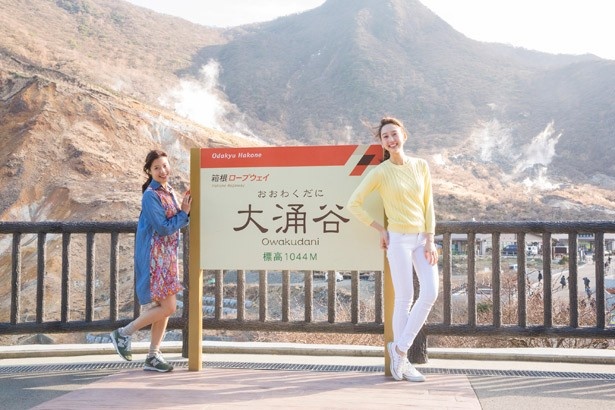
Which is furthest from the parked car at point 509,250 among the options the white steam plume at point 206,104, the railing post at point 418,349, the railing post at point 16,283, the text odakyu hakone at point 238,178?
the railing post at point 16,283

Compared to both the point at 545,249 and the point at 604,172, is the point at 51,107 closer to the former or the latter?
the point at 545,249

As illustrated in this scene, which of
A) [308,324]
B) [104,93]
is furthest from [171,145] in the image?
[308,324]

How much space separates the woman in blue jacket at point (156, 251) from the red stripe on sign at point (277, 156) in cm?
35

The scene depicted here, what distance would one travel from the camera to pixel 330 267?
13.2 ft

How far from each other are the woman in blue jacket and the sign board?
0.27m

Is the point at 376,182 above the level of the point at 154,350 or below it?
above

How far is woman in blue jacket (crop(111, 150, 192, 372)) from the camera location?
389 centimetres

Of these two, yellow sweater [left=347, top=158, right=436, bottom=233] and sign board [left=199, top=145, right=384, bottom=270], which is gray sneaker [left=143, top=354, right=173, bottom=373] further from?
yellow sweater [left=347, top=158, right=436, bottom=233]

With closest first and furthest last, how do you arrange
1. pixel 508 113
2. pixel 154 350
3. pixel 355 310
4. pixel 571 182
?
pixel 154 350, pixel 355 310, pixel 571 182, pixel 508 113

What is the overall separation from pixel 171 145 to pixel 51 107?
616 cm

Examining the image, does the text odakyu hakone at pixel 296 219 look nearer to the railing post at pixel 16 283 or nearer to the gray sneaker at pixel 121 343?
the gray sneaker at pixel 121 343

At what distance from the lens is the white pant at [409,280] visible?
3691mm

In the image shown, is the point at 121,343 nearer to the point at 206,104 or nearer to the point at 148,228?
the point at 148,228

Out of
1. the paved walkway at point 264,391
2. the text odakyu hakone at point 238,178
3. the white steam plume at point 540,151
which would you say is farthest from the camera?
the white steam plume at point 540,151
